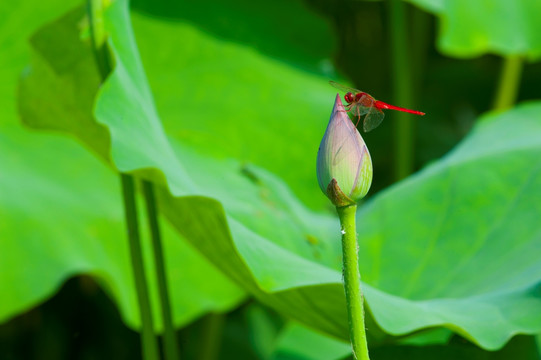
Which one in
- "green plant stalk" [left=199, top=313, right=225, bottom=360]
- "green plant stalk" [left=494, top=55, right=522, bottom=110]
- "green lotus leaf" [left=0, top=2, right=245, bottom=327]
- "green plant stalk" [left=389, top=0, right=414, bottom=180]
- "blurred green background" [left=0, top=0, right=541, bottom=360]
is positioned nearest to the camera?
"blurred green background" [left=0, top=0, right=541, bottom=360]

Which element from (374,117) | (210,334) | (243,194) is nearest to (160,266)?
(243,194)

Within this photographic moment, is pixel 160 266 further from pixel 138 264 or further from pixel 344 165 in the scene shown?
pixel 344 165

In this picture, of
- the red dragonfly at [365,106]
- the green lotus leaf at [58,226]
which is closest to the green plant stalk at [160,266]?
the red dragonfly at [365,106]

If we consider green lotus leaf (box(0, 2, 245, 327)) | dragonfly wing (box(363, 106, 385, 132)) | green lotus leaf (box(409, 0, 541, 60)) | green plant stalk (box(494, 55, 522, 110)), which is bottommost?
green lotus leaf (box(0, 2, 245, 327))

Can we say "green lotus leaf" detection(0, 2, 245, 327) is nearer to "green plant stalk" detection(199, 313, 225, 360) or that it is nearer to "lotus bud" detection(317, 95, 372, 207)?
"green plant stalk" detection(199, 313, 225, 360)

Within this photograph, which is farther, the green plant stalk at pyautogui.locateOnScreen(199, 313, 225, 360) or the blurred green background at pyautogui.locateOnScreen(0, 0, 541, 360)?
the green plant stalk at pyautogui.locateOnScreen(199, 313, 225, 360)

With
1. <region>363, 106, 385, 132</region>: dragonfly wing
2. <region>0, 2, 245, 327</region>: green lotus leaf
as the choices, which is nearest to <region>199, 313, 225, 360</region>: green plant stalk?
<region>0, 2, 245, 327</region>: green lotus leaf

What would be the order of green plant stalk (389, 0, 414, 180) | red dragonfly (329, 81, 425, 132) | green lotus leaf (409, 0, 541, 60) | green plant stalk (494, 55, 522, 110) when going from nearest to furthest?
red dragonfly (329, 81, 425, 132) < green lotus leaf (409, 0, 541, 60) < green plant stalk (389, 0, 414, 180) < green plant stalk (494, 55, 522, 110)

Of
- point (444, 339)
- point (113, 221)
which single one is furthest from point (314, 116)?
point (444, 339)
